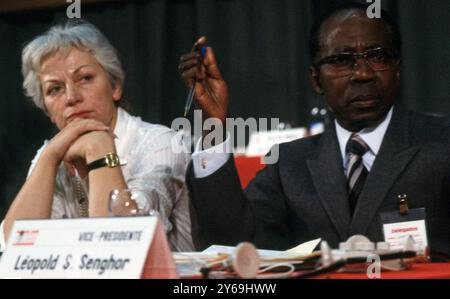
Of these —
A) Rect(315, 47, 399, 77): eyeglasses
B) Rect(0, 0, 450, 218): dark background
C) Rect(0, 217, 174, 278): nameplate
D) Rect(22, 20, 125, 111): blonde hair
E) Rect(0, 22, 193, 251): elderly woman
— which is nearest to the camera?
Rect(0, 217, 174, 278): nameplate

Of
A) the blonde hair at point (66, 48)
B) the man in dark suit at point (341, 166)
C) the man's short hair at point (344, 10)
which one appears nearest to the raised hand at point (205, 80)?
the man in dark suit at point (341, 166)

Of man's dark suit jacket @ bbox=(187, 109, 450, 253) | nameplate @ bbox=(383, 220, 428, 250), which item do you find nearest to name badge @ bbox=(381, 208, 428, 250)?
nameplate @ bbox=(383, 220, 428, 250)

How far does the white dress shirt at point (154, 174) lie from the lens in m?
1.83

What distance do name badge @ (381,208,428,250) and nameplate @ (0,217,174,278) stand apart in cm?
64

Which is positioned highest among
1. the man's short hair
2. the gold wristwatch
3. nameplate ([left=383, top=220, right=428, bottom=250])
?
the man's short hair

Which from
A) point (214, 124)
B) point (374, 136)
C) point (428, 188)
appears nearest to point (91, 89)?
point (214, 124)

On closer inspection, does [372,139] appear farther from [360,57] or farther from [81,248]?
[81,248]

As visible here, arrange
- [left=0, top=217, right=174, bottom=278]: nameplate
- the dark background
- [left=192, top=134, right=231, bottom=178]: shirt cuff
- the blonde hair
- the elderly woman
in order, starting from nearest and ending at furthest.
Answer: [left=0, top=217, right=174, bottom=278]: nameplate
[left=192, top=134, right=231, bottom=178]: shirt cuff
the elderly woman
the blonde hair
the dark background

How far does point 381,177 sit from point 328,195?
14 cm

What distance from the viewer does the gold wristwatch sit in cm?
164

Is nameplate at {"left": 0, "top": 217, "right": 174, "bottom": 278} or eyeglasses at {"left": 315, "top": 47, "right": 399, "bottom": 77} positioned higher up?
eyeglasses at {"left": 315, "top": 47, "right": 399, "bottom": 77}

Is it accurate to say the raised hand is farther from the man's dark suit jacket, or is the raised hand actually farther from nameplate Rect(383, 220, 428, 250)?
nameplate Rect(383, 220, 428, 250)
